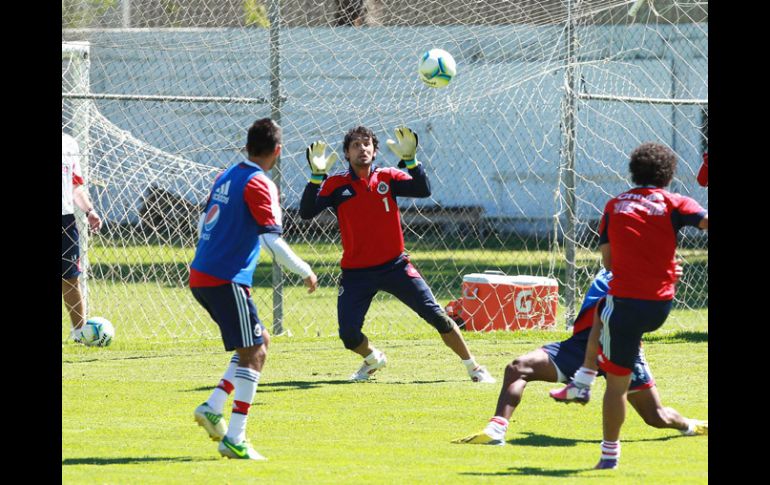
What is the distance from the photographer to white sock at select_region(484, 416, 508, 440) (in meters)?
7.13

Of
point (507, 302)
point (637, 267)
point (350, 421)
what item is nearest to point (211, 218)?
point (350, 421)

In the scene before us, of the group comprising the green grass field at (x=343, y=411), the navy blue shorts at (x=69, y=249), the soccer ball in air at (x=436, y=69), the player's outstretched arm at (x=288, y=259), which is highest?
the soccer ball in air at (x=436, y=69)

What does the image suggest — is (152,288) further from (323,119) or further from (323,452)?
(323,452)

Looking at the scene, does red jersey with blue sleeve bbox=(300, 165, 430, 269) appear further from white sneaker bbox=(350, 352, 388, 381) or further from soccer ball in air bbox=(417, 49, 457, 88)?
soccer ball in air bbox=(417, 49, 457, 88)

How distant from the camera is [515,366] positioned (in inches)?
290

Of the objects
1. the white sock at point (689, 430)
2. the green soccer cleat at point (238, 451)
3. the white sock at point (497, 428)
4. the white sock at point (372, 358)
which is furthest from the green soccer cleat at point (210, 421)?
the white sock at point (372, 358)

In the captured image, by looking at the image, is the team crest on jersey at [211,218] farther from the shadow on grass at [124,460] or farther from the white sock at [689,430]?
the white sock at [689,430]

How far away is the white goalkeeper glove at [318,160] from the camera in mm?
8984

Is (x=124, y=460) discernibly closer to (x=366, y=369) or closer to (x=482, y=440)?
(x=482, y=440)

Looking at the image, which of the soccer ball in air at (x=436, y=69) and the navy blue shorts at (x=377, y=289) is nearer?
the navy blue shorts at (x=377, y=289)

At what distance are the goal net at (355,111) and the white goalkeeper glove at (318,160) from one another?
2761mm

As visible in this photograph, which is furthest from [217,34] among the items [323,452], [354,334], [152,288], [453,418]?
[323,452]

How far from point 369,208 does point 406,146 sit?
0.54 metres

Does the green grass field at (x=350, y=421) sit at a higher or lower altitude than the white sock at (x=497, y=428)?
lower
